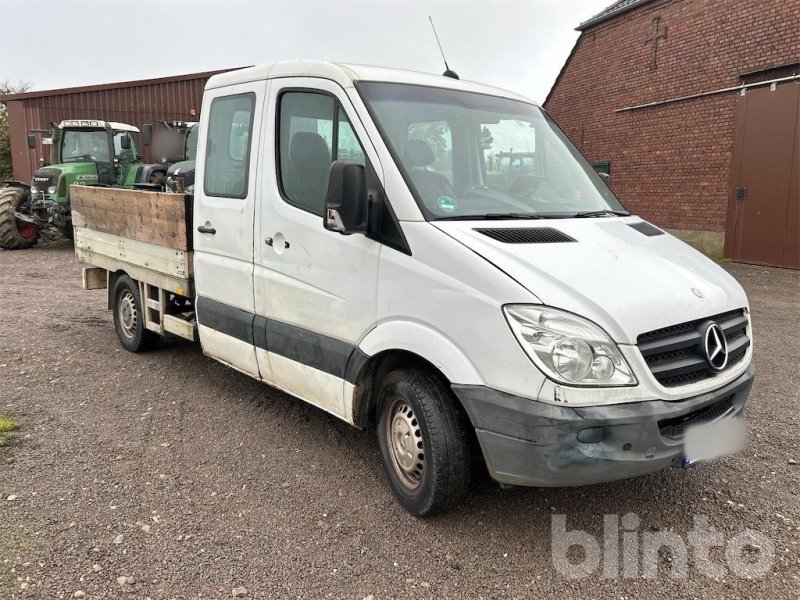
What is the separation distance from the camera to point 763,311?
26.5 ft

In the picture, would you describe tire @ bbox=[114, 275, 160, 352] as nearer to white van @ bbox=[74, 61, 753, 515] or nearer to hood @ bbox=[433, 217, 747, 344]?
white van @ bbox=[74, 61, 753, 515]

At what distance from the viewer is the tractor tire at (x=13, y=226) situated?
47.2ft

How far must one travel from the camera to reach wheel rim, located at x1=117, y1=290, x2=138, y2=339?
20.5 feet

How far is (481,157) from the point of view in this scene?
374 centimetres

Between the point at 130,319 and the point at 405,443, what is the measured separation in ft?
13.4

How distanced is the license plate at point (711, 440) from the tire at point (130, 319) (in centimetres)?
487

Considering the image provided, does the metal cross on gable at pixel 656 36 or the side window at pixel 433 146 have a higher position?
the metal cross on gable at pixel 656 36

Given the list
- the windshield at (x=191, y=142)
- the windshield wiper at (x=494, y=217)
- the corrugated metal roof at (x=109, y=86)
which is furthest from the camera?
the corrugated metal roof at (x=109, y=86)

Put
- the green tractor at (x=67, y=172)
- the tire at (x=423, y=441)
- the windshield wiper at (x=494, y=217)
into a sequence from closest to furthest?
the tire at (x=423, y=441)
the windshield wiper at (x=494, y=217)
the green tractor at (x=67, y=172)

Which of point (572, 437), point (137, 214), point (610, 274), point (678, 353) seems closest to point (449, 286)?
point (610, 274)

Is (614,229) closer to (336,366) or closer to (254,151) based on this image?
(336,366)

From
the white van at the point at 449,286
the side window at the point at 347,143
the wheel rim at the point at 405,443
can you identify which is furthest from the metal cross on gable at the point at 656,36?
the wheel rim at the point at 405,443

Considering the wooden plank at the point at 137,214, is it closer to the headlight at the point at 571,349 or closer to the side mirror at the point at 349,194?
the side mirror at the point at 349,194

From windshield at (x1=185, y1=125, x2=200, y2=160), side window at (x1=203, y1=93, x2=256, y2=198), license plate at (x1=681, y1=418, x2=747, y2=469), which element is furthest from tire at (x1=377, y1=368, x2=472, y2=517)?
windshield at (x1=185, y1=125, x2=200, y2=160)
